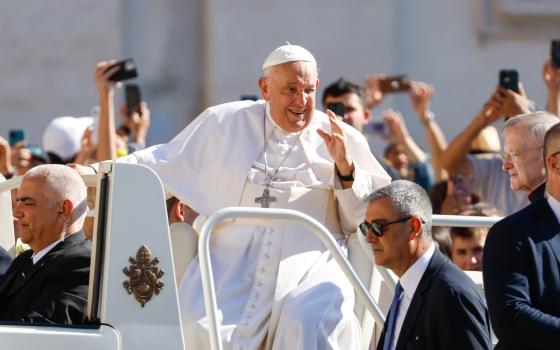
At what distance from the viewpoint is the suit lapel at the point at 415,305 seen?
5.49 metres

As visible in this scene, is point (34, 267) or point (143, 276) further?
point (34, 267)

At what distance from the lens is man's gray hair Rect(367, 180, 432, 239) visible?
5.66m

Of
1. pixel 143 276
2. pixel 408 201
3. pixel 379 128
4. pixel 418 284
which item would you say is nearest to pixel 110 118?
pixel 379 128

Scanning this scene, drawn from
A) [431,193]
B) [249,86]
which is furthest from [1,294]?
[249,86]

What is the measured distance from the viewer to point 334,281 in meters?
6.73

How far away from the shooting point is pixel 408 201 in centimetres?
568

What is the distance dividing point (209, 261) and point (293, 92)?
1398 millimetres

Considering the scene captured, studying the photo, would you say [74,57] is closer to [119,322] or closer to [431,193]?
[431,193]

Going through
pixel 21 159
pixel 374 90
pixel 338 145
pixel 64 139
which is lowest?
pixel 21 159

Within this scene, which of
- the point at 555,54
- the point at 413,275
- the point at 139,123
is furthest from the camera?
the point at 139,123

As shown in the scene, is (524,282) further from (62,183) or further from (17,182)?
(17,182)

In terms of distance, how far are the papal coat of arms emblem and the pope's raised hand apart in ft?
4.56

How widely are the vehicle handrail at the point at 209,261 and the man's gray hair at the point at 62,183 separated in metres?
0.57

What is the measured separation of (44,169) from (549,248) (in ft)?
6.38
